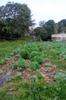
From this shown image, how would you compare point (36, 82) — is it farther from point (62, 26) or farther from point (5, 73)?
point (62, 26)

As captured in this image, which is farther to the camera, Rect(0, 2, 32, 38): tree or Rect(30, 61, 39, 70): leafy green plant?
Rect(0, 2, 32, 38): tree

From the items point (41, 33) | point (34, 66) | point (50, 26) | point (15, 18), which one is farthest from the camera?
point (50, 26)

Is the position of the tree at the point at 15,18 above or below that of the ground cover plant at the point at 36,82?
above

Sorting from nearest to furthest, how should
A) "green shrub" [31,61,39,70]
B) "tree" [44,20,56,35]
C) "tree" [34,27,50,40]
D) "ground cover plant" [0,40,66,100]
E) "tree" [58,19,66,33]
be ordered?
"ground cover plant" [0,40,66,100] → "green shrub" [31,61,39,70] → "tree" [34,27,50,40] → "tree" [44,20,56,35] → "tree" [58,19,66,33]

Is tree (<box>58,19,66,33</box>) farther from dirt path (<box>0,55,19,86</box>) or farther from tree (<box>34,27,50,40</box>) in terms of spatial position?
dirt path (<box>0,55,19,86</box>)

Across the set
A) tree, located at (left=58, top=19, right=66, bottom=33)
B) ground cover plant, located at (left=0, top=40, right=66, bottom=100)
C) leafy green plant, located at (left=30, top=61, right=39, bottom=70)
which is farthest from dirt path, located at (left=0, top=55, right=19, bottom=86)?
tree, located at (left=58, top=19, right=66, bottom=33)

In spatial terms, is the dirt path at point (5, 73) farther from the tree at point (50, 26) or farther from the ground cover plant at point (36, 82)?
the tree at point (50, 26)

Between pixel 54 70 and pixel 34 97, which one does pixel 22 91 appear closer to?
pixel 34 97

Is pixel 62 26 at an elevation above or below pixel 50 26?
below

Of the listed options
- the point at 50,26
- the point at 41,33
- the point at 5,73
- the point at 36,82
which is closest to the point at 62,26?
the point at 50,26

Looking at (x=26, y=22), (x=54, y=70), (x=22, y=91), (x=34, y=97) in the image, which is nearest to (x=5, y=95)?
(x=22, y=91)

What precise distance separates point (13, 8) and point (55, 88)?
28.4m

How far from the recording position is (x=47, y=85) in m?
7.98

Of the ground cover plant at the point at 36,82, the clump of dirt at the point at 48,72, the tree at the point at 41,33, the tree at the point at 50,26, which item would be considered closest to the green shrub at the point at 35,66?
the ground cover plant at the point at 36,82
